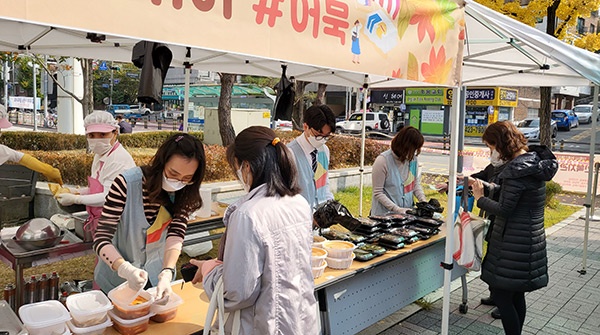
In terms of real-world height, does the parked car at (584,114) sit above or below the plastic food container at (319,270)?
above

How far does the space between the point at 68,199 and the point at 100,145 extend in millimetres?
436

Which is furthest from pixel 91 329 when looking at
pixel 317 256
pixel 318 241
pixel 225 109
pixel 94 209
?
pixel 225 109

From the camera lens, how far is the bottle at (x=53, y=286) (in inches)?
97.0

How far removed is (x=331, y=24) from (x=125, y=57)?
3.38m

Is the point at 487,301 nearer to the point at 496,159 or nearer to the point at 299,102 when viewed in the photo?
the point at 496,159

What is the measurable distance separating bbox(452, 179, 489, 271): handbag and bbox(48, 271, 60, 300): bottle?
273 cm

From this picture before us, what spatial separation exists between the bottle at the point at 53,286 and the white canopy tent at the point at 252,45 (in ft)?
4.45

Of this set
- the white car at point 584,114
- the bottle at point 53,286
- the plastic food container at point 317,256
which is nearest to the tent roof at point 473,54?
the plastic food container at point 317,256

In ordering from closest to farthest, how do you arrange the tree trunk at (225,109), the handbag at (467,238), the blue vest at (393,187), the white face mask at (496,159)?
the handbag at (467,238) < the white face mask at (496,159) < the blue vest at (393,187) < the tree trunk at (225,109)

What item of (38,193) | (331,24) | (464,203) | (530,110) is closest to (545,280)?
(464,203)

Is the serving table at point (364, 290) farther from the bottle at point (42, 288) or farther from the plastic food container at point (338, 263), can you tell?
the bottle at point (42, 288)

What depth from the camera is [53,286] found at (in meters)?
2.48

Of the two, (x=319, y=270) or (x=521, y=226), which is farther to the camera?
(x=521, y=226)

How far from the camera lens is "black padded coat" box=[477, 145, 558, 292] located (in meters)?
3.17
